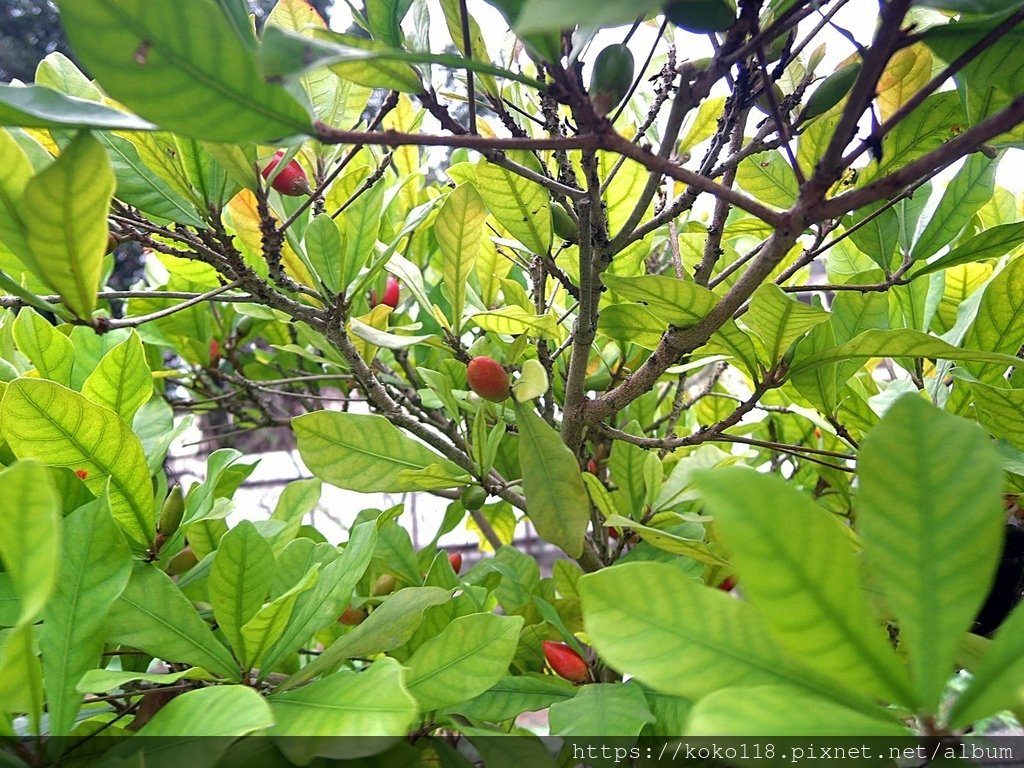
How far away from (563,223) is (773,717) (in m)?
0.43

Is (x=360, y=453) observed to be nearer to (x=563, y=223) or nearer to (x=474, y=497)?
(x=474, y=497)

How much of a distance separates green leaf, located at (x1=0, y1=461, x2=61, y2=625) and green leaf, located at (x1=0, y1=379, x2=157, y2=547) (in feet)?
0.48

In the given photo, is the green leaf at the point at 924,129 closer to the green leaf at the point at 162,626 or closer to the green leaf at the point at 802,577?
the green leaf at the point at 802,577

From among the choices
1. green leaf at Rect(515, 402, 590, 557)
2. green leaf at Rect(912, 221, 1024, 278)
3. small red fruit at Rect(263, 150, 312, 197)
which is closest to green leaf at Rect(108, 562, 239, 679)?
green leaf at Rect(515, 402, 590, 557)

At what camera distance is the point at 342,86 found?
0.58 meters

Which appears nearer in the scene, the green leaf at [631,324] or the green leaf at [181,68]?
the green leaf at [181,68]

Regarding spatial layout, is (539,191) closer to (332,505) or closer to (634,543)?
(634,543)

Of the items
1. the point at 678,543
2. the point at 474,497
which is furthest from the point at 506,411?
the point at 678,543

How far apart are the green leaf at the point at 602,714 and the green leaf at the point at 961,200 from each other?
0.42 metres

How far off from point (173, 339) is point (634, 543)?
2.39ft

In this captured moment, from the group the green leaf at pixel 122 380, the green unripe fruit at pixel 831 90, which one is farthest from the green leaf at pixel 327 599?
the green unripe fruit at pixel 831 90

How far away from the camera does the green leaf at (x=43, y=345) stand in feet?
1.81

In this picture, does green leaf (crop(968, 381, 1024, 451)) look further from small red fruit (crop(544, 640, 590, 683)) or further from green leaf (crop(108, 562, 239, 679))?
green leaf (crop(108, 562, 239, 679))

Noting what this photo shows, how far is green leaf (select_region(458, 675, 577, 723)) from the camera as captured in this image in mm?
486
